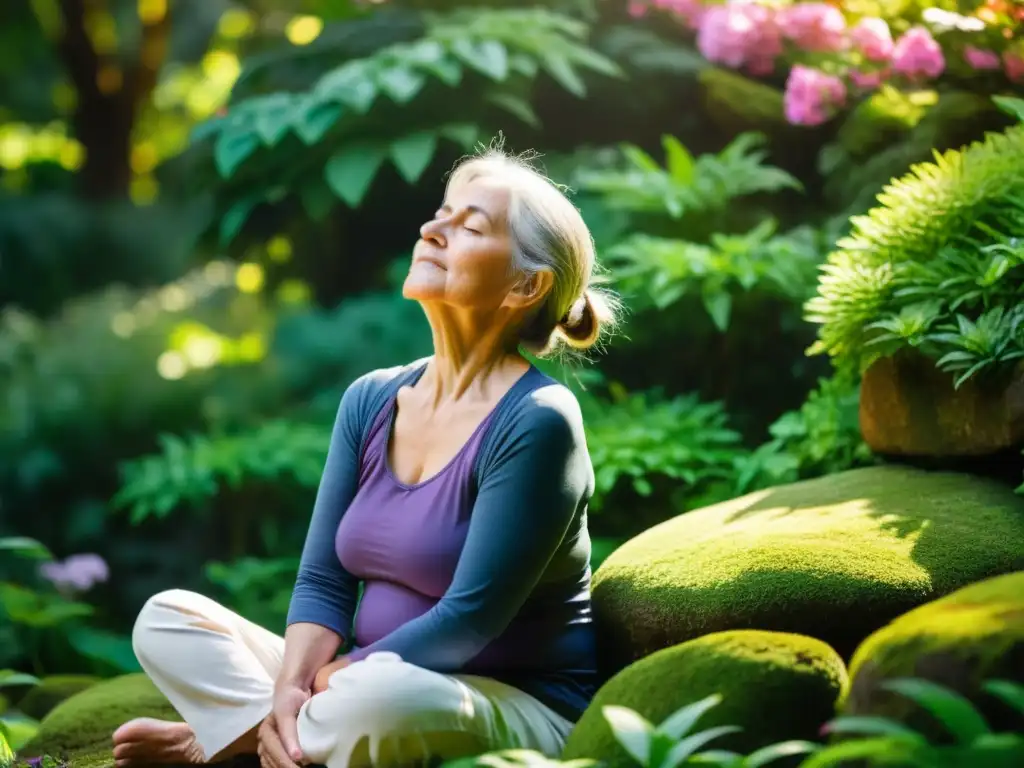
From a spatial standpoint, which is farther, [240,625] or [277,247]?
[277,247]

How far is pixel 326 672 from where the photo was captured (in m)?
2.73

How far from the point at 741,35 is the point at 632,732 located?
13.7ft

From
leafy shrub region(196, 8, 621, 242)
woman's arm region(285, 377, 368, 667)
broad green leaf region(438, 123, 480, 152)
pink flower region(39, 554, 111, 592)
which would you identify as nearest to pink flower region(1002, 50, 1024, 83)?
leafy shrub region(196, 8, 621, 242)

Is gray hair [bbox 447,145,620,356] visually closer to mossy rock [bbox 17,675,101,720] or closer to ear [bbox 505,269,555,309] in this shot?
ear [bbox 505,269,555,309]

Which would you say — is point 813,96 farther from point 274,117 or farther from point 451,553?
point 451,553

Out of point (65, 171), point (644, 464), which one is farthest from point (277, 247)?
point (65, 171)

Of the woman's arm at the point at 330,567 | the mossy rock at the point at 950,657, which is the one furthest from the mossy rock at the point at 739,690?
the woman's arm at the point at 330,567

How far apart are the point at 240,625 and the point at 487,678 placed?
2.20 feet

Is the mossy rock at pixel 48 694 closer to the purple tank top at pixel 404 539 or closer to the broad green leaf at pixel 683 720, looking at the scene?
the purple tank top at pixel 404 539

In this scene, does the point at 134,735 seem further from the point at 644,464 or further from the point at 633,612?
the point at 644,464

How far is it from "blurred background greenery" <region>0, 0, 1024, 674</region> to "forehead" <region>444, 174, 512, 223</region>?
1.48 metres

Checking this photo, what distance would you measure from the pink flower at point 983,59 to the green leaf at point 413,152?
7.89 feet

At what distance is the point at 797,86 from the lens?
201 inches

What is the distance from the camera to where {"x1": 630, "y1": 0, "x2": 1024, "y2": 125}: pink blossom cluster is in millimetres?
4781
